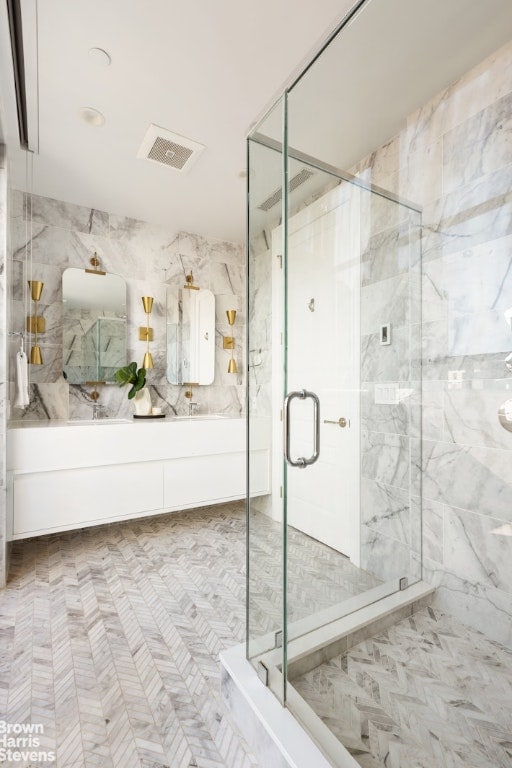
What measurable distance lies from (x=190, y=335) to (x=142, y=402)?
0.79 m

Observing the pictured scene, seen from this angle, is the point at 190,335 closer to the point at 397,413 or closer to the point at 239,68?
the point at 239,68

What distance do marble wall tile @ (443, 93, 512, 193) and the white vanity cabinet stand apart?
2141 mm

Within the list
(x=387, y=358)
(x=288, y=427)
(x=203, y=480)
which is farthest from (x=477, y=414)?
(x=203, y=480)

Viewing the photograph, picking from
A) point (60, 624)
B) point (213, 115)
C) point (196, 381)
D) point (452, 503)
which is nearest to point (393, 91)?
point (213, 115)

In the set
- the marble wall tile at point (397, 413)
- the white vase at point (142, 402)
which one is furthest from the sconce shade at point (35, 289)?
the marble wall tile at point (397, 413)

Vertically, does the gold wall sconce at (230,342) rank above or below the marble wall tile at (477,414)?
above

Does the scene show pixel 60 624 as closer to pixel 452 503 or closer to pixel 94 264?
pixel 452 503

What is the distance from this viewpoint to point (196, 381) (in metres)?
3.54

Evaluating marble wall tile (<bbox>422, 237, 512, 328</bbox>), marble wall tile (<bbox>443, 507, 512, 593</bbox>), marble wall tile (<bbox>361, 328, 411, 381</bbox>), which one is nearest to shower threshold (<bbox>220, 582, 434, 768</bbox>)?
marble wall tile (<bbox>443, 507, 512, 593</bbox>)

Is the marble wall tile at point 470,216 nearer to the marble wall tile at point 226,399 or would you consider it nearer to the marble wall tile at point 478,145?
the marble wall tile at point 478,145

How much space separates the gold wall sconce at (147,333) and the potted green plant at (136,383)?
15cm

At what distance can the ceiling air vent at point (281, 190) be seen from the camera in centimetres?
125

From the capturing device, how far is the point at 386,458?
171cm

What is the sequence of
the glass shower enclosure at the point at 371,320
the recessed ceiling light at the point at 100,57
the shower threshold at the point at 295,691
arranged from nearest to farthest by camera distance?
the shower threshold at the point at 295,691
the glass shower enclosure at the point at 371,320
the recessed ceiling light at the point at 100,57
